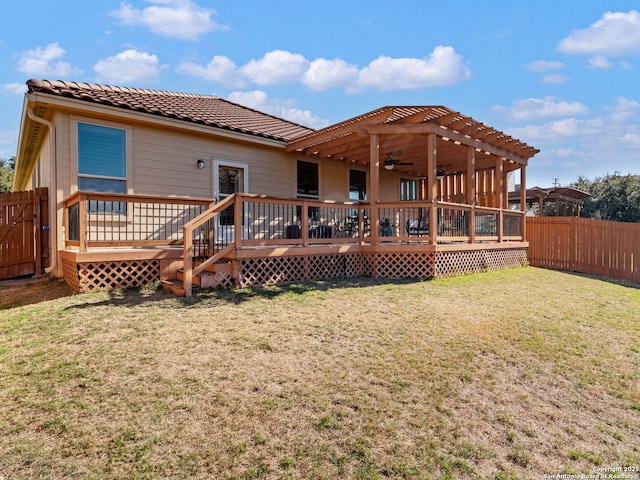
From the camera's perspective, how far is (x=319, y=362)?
11.4 ft

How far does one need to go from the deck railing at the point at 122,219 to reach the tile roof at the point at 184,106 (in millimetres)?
1927

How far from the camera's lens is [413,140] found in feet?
30.1

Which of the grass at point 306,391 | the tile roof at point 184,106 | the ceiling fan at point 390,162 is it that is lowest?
the grass at point 306,391

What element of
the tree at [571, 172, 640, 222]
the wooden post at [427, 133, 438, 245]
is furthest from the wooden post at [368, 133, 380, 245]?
the tree at [571, 172, 640, 222]

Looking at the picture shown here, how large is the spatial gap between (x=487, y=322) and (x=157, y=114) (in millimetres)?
7276

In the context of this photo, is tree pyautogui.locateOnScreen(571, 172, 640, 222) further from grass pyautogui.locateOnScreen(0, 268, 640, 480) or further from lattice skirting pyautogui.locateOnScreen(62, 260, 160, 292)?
lattice skirting pyautogui.locateOnScreen(62, 260, 160, 292)

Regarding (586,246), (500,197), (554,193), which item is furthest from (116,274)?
(554,193)

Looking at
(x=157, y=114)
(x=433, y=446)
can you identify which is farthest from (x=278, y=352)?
(x=157, y=114)

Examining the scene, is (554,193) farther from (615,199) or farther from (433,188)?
(615,199)

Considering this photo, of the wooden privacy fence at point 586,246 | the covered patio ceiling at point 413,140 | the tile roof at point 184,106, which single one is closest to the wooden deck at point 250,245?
the covered patio ceiling at point 413,140

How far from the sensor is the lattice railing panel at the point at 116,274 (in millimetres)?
5598

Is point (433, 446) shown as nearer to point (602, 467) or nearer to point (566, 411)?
point (602, 467)

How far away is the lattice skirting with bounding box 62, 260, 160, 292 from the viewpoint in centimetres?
559

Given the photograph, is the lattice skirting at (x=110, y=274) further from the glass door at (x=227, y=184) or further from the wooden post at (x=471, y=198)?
the wooden post at (x=471, y=198)
